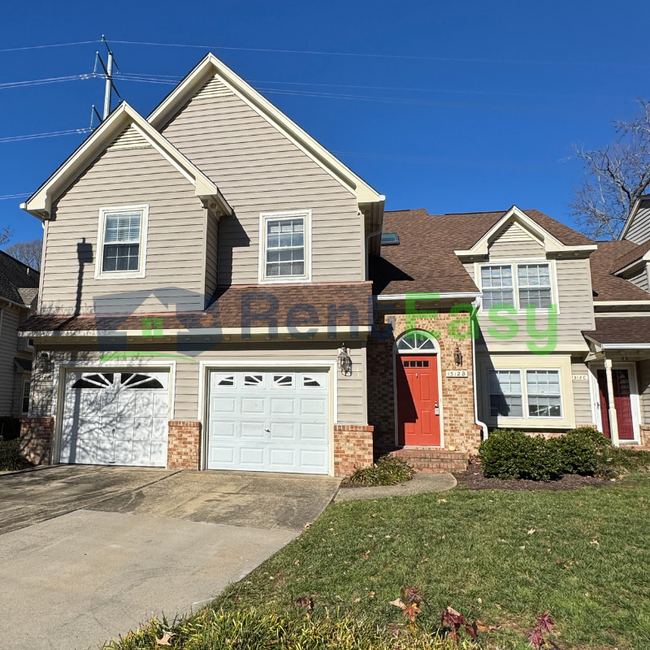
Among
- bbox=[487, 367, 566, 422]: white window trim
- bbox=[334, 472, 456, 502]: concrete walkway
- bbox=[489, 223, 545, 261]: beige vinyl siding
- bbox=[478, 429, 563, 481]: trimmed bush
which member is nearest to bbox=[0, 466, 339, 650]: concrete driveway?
bbox=[334, 472, 456, 502]: concrete walkway

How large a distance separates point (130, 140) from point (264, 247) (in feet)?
14.7

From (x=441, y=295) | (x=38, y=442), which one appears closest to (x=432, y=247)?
(x=441, y=295)

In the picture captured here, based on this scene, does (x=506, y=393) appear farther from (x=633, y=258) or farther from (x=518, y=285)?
(x=633, y=258)

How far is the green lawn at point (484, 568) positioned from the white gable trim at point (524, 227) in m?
8.88

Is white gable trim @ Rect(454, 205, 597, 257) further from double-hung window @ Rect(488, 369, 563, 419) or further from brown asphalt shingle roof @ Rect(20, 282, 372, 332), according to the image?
brown asphalt shingle roof @ Rect(20, 282, 372, 332)

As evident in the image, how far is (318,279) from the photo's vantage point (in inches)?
451

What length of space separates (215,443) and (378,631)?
789 cm

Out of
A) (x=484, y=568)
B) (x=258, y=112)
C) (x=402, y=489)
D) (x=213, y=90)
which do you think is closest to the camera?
(x=484, y=568)

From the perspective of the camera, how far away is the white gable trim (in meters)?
14.1

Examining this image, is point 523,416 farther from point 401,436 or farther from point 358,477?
point 358,477

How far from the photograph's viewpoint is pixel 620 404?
1409 centimetres

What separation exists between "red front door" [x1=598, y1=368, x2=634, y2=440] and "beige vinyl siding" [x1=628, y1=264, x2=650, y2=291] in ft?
10.7

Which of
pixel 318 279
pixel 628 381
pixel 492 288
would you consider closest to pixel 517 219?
pixel 492 288

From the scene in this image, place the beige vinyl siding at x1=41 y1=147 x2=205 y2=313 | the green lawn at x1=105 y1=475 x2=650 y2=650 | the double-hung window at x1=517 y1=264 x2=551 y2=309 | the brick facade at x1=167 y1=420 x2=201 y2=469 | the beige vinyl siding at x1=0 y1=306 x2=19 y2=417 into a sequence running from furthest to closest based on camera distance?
the beige vinyl siding at x1=0 y1=306 x2=19 y2=417 → the double-hung window at x1=517 y1=264 x2=551 y2=309 → the beige vinyl siding at x1=41 y1=147 x2=205 y2=313 → the brick facade at x1=167 y1=420 x2=201 y2=469 → the green lawn at x1=105 y1=475 x2=650 y2=650
